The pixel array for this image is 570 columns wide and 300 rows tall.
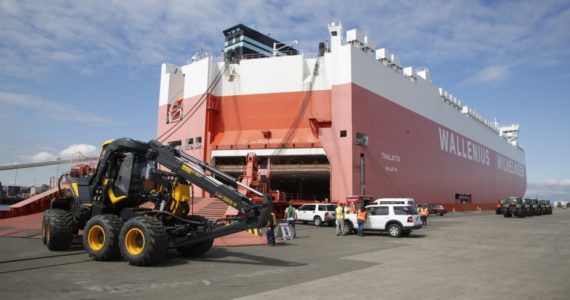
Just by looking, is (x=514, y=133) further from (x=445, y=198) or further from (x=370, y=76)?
(x=370, y=76)

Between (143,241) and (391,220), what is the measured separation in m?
13.8

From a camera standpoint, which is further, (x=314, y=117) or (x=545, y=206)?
(x=545, y=206)

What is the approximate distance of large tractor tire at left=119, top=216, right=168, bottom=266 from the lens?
10398 millimetres

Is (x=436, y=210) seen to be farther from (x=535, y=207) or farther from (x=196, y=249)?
(x=196, y=249)

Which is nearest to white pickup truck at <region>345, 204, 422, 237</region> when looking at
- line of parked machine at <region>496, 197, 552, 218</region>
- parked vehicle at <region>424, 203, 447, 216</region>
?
line of parked machine at <region>496, 197, 552, 218</region>

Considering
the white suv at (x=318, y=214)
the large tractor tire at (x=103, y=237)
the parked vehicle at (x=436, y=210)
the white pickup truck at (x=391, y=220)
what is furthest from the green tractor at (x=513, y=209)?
the large tractor tire at (x=103, y=237)

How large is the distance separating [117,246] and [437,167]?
154 ft

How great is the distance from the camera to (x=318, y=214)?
2838 cm

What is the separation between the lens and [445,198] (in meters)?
53.2

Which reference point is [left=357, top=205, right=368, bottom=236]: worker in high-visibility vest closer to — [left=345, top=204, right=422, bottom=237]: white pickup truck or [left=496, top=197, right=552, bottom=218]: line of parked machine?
[left=345, top=204, right=422, bottom=237]: white pickup truck

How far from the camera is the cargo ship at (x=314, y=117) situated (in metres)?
35.6

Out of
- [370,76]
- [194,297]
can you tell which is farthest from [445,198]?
[194,297]

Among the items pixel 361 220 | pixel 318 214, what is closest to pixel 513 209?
pixel 318 214

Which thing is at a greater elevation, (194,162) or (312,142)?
(312,142)
